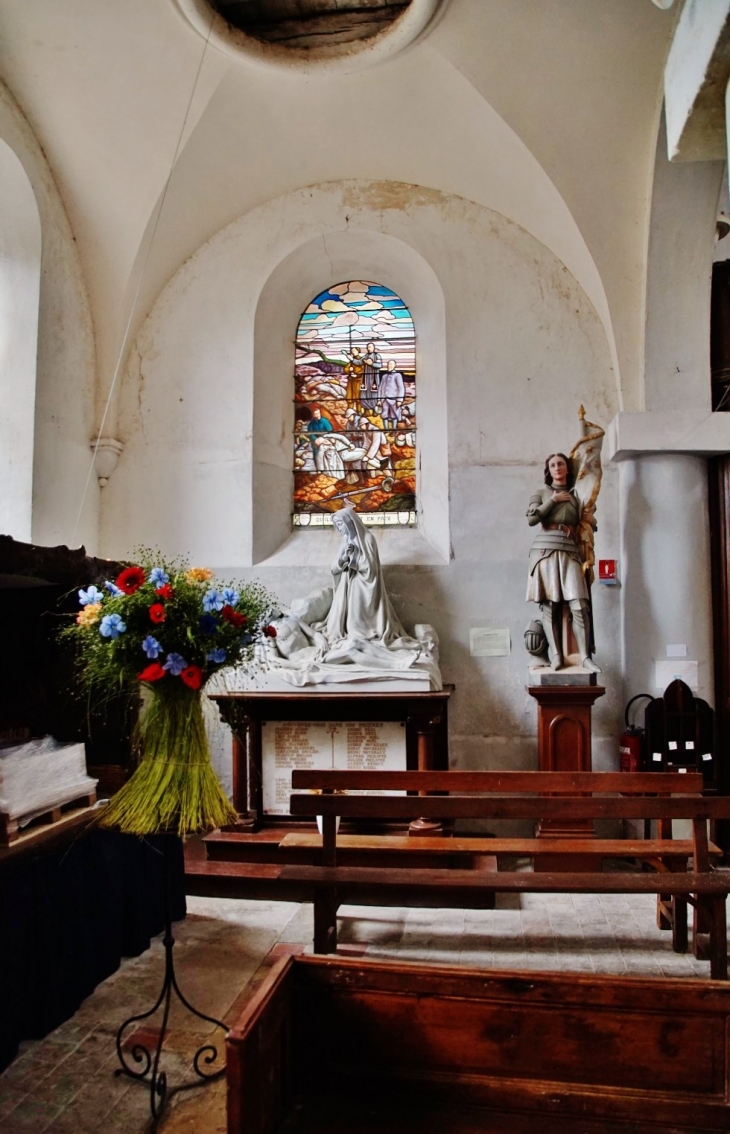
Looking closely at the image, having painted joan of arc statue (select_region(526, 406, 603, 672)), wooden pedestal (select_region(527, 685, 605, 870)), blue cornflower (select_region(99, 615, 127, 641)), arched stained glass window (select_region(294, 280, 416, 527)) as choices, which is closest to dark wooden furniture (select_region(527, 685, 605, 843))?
wooden pedestal (select_region(527, 685, 605, 870))

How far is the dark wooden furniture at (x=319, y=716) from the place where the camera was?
5.43 m

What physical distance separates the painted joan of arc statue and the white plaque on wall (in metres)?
1.25

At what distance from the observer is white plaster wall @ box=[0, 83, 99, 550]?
597cm

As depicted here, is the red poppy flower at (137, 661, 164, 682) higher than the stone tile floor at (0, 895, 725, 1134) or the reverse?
higher

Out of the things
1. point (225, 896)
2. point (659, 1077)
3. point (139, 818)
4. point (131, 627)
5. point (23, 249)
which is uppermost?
point (23, 249)

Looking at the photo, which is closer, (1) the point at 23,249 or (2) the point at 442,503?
(1) the point at 23,249

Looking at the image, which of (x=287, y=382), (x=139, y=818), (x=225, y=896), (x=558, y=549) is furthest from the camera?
(x=287, y=382)

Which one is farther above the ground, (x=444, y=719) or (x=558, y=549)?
(x=558, y=549)

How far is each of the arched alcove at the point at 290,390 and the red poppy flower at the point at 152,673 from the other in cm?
414

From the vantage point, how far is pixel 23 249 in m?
6.08

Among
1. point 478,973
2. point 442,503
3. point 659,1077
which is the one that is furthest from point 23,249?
point 659,1077

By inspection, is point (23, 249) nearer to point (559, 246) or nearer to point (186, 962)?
point (559, 246)

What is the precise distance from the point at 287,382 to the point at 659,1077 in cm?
630

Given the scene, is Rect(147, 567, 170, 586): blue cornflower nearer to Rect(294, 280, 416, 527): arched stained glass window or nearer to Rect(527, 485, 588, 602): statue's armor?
Rect(527, 485, 588, 602): statue's armor
